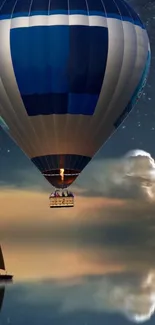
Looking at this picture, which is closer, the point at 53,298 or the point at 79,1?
the point at 79,1

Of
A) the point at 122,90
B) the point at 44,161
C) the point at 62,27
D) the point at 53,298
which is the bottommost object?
the point at 53,298

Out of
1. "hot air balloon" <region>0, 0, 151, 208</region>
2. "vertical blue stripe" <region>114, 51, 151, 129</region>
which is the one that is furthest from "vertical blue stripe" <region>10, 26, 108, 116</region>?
"vertical blue stripe" <region>114, 51, 151, 129</region>

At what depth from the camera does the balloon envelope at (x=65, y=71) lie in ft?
133

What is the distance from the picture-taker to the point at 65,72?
4053 centimetres

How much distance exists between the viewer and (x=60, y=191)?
138ft

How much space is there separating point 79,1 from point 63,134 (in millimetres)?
5748

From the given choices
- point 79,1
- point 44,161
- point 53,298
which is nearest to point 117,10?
point 79,1

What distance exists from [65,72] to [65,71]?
2.0 inches

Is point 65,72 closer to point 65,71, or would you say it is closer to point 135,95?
point 65,71

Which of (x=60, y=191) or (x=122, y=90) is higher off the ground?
(x=122, y=90)

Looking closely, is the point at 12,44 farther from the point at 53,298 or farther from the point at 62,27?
the point at 53,298

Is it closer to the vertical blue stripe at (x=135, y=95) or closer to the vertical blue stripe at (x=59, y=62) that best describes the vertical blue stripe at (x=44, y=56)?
the vertical blue stripe at (x=59, y=62)

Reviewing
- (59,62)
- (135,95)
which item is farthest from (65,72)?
(135,95)

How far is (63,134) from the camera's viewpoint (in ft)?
135
